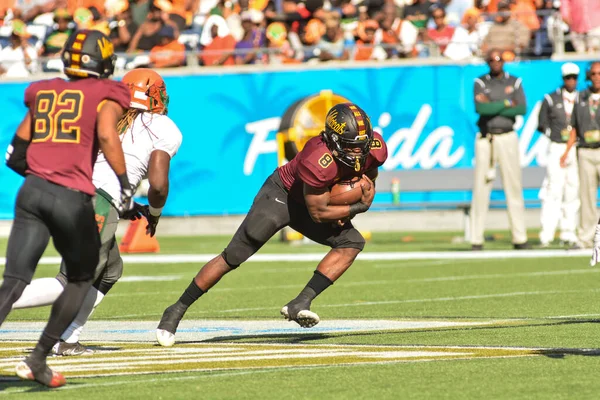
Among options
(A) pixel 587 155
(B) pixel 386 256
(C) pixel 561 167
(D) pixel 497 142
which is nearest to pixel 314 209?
(B) pixel 386 256

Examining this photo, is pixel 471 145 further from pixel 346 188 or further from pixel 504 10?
pixel 346 188

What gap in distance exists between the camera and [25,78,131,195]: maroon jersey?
662cm

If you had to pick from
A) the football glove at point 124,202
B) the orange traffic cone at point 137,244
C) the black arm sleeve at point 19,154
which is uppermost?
the black arm sleeve at point 19,154

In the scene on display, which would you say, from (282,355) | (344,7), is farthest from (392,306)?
(344,7)

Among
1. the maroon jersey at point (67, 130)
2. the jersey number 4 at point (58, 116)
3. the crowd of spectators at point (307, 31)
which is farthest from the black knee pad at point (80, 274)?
the crowd of spectators at point (307, 31)

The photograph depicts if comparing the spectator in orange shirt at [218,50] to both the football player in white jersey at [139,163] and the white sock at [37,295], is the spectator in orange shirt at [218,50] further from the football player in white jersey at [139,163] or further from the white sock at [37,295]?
the white sock at [37,295]

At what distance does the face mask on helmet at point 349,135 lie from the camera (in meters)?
8.66

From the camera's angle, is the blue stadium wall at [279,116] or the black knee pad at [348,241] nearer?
the black knee pad at [348,241]

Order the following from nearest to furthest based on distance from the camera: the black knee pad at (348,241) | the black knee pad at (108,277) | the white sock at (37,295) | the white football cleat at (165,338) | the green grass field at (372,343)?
the green grass field at (372,343), the white sock at (37,295), the black knee pad at (108,277), the white football cleat at (165,338), the black knee pad at (348,241)

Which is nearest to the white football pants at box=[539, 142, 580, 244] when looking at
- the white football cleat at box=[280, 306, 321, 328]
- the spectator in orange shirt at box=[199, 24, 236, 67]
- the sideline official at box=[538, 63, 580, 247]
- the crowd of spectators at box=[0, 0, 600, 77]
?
the sideline official at box=[538, 63, 580, 247]

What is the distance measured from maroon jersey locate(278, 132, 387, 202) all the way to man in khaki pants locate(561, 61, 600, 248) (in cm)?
868

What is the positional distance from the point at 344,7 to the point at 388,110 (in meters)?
2.61

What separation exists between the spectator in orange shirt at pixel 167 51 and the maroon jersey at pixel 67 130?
17591 millimetres

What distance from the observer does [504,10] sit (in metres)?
23.0
